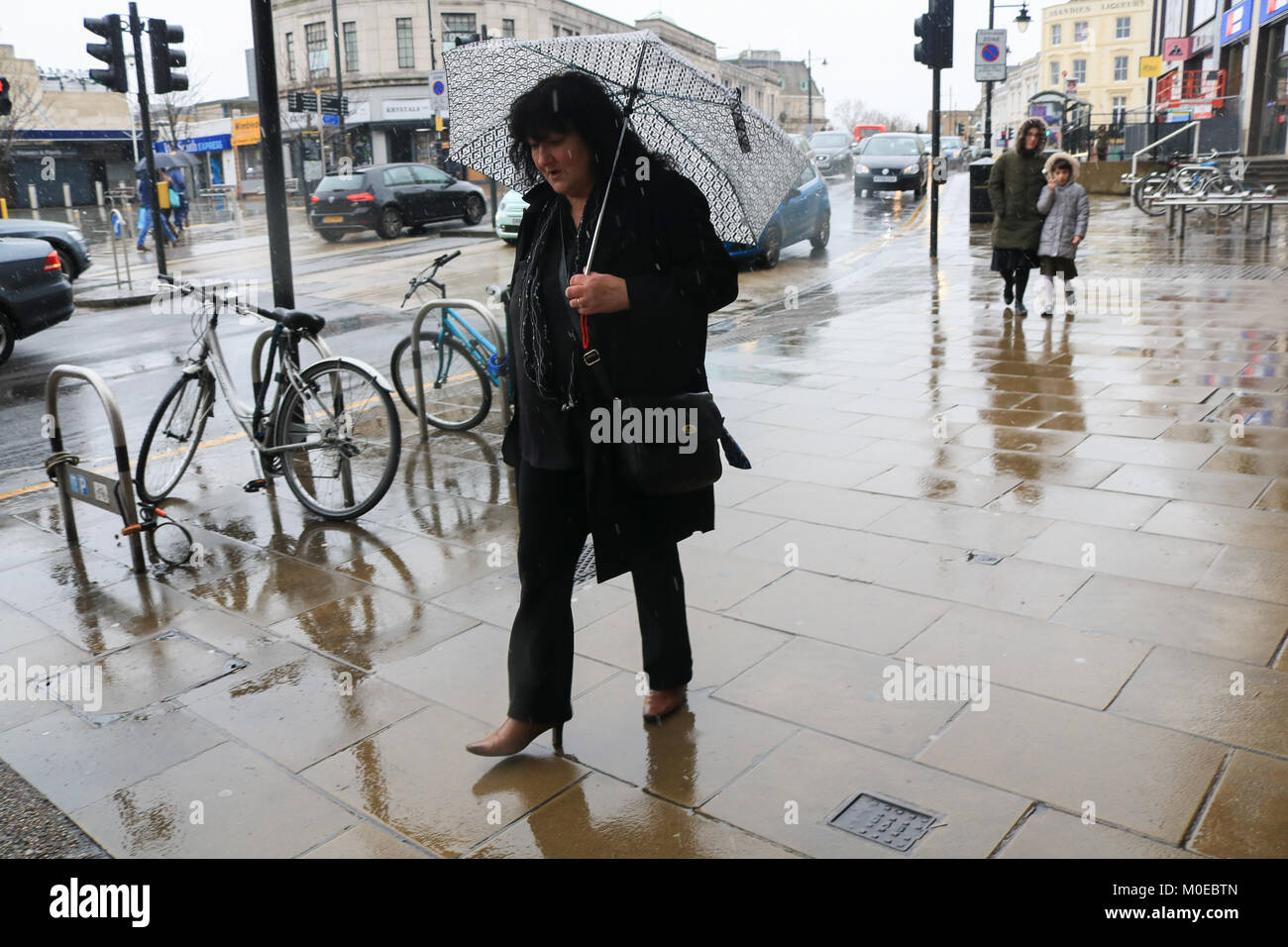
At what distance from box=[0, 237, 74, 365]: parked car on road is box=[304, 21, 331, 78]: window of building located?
155 ft

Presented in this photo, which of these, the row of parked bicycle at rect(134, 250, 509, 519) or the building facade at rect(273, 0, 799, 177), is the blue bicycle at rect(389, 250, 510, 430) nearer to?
the row of parked bicycle at rect(134, 250, 509, 519)

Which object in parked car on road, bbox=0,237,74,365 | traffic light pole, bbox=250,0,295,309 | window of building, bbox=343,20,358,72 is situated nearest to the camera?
traffic light pole, bbox=250,0,295,309

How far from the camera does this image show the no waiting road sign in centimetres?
2050

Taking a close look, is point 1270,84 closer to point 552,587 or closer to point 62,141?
point 552,587

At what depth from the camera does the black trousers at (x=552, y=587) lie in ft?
10.1

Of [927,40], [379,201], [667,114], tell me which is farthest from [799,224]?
[667,114]

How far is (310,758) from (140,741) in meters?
0.59

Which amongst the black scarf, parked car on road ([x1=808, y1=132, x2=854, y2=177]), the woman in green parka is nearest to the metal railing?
parked car on road ([x1=808, y1=132, x2=854, y2=177])

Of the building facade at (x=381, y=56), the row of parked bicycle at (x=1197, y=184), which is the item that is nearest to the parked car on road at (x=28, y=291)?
the row of parked bicycle at (x=1197, y=184)

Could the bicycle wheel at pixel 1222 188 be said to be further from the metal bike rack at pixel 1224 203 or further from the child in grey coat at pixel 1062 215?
the child in grey coat at pixel 1062 215

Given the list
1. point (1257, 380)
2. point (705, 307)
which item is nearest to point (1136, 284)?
point (1257, 380)

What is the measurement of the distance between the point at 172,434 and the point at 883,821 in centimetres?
442

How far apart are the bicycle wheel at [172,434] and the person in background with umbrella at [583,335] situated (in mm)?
3186
